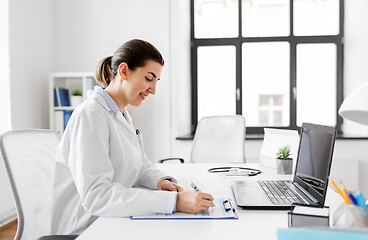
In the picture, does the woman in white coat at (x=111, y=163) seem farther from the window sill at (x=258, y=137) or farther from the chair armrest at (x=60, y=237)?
the window sill at (x=258, y=137)

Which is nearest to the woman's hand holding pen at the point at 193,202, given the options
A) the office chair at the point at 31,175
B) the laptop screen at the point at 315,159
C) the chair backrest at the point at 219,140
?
the laptop screen at the point at 315,159

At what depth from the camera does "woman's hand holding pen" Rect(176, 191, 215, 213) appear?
124 centimetres

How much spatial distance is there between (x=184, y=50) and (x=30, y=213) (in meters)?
3.02

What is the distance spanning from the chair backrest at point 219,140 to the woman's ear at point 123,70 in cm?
188

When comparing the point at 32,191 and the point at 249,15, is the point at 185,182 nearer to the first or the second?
the point at 32,191

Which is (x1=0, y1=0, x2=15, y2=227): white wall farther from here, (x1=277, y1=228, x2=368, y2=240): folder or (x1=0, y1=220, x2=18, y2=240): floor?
(x1=277, y1=228, x2=368, y2=240): folder

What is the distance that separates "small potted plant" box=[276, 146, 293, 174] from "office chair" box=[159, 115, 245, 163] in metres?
1.12

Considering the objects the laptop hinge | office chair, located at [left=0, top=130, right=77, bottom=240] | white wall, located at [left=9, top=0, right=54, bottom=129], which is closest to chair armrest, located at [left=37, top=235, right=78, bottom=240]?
office chair, located at [left=0, top=130, right=77, bottom=240]

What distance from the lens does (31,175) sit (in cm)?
162

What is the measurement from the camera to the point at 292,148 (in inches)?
85.4

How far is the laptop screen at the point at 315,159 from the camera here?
1309 millimetres

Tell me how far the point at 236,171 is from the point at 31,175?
42.9 inches

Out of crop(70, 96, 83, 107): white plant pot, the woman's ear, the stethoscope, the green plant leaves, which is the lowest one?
the stethoscope

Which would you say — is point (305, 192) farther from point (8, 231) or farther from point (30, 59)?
point (30, 59)
